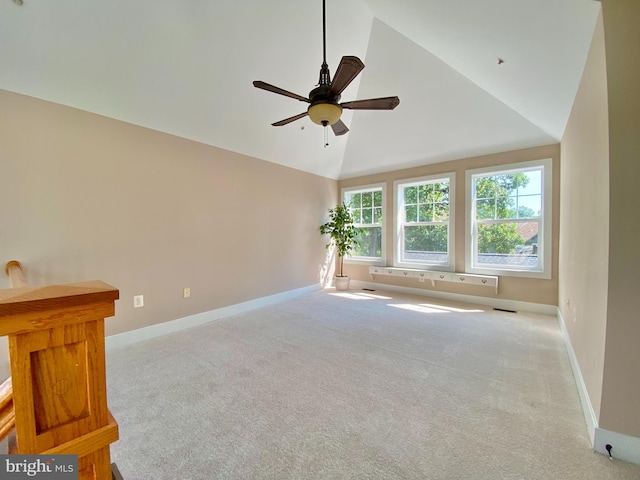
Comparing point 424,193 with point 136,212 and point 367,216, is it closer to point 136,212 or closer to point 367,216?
point 367,216

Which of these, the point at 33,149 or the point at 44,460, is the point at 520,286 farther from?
the point at 33,149

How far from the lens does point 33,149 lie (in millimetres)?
2375

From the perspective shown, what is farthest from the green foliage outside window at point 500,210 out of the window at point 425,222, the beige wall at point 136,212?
the beige wall at point 136,212

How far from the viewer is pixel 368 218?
18.7 feet

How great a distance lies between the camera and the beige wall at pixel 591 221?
154 centimetres

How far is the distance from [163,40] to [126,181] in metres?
1.42

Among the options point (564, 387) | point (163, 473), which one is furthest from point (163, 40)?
point (564, 387)

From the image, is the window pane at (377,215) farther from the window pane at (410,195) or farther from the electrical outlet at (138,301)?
the electrical outlet at (138,301)

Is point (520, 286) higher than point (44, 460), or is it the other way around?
point (44, 460)

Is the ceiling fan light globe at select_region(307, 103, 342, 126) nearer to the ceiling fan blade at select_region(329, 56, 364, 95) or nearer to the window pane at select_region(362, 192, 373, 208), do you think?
the ceiling fan blade at select_region(329, 56, 364, 95)

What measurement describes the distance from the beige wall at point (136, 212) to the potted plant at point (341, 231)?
1.15m

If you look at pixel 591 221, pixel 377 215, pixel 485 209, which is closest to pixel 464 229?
pixel 485 209

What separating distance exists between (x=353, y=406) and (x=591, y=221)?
6.73 ft

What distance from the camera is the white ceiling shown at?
78.3 inches
